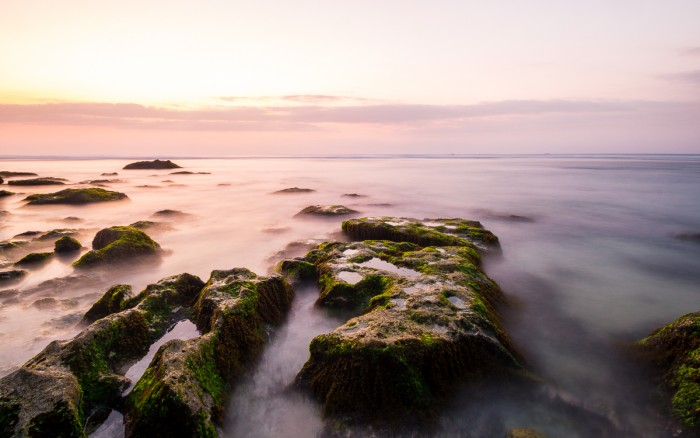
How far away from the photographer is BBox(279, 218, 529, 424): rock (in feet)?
13.9

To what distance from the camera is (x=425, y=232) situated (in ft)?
34.1

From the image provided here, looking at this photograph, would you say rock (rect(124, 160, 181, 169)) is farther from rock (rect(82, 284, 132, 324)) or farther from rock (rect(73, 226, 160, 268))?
rock (rect(82, 284, 132, 324))

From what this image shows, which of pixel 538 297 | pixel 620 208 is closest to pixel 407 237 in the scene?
pixel 538 297

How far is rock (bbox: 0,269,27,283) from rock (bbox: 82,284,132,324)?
A: 3.66m

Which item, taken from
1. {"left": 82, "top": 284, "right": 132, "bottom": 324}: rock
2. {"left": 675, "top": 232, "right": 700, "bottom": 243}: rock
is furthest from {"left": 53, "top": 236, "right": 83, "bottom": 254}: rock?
{"left": 675, "top": 232, "right": 700, "bottom": 243}: rock

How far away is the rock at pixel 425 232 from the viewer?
10.0 metres

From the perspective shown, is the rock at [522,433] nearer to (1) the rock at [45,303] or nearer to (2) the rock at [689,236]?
(1) the rock at [45,303]

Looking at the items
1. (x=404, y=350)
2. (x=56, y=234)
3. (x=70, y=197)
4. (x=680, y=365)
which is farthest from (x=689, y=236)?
(x=70, y=197)

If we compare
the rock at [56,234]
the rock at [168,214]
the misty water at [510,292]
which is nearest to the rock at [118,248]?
the misty water at [510,292]

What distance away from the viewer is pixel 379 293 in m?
6.43

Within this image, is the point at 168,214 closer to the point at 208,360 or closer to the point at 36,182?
the point at 208,360

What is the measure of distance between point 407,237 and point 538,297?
3.71 m

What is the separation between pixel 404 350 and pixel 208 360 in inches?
98.5

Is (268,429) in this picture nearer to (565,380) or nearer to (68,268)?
(565,380)
